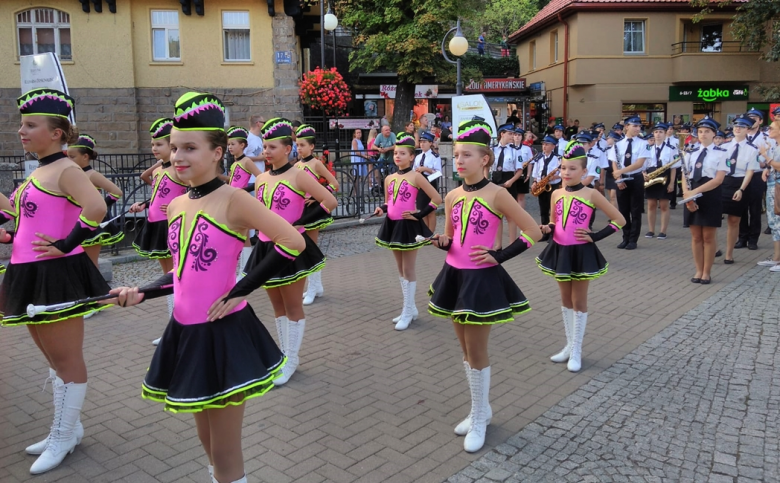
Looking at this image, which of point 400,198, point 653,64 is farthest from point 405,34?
point 400,198

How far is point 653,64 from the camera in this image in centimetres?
3039

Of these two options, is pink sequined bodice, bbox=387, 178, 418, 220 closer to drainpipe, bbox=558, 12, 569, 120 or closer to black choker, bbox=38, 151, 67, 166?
black choker, bbox=38, 151, 67, 166

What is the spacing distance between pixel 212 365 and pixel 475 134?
2.48 meters

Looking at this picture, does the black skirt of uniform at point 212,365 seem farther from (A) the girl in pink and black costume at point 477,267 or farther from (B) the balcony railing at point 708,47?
(B) the balcony railing at point 708,47

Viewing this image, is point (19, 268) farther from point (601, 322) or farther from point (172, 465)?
point (601, 322)

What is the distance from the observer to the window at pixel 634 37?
99.2 feet

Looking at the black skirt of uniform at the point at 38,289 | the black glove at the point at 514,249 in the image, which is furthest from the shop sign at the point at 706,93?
the black skirt of uniform at the point at 38,289

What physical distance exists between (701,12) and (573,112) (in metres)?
6.88

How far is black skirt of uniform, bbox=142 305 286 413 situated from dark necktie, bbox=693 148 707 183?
8.52 metres

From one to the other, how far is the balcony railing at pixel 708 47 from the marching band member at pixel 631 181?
20.3 meters

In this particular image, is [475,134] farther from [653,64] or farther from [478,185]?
[653,64]

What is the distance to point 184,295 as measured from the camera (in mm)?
3238

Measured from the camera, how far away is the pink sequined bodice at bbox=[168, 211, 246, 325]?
3.22 meters

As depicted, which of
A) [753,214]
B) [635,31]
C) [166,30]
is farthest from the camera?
[635,31]
